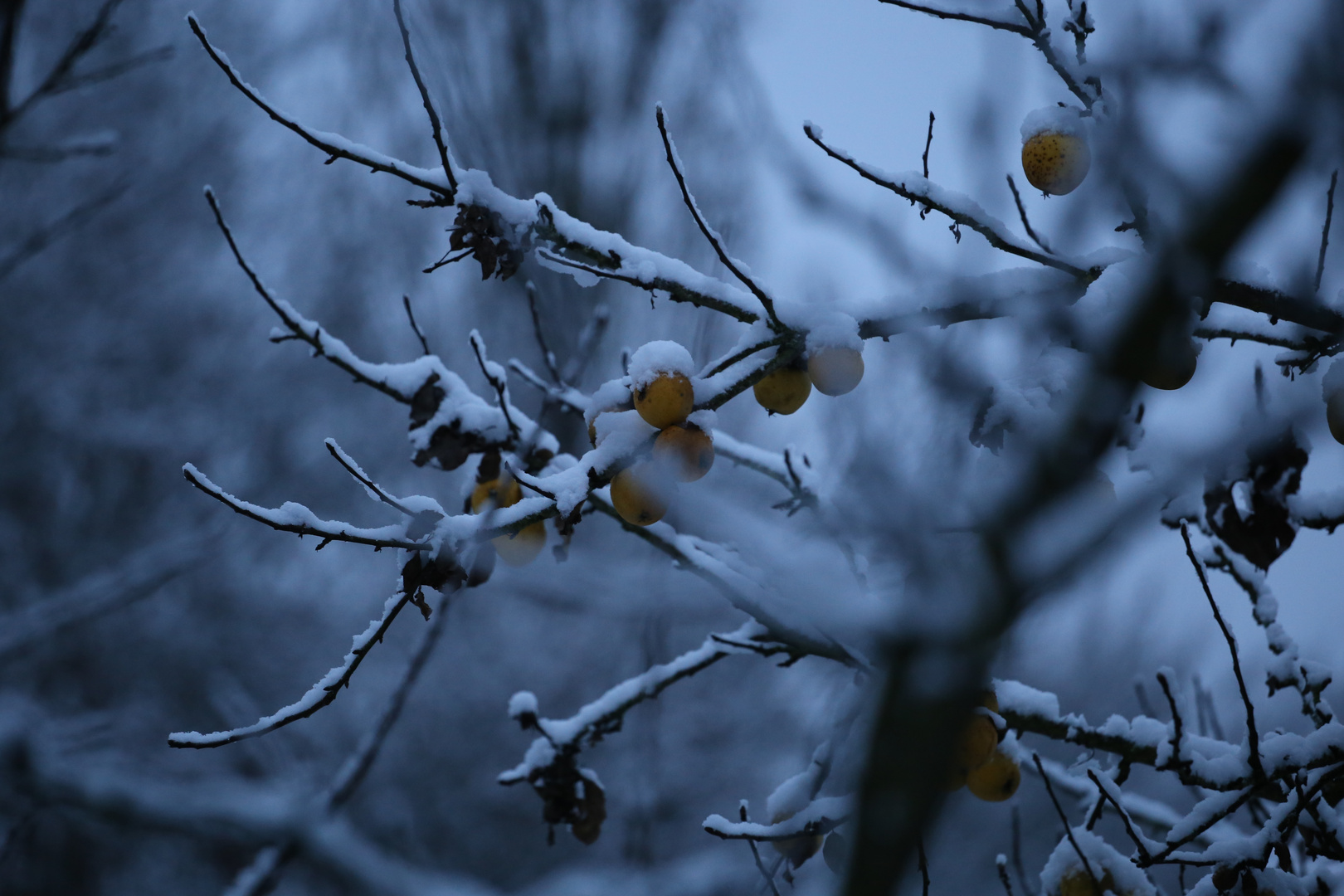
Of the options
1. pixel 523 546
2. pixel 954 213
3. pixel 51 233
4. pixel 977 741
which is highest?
pixel 51 233

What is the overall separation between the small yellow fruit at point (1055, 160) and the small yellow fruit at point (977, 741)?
0.93 metres

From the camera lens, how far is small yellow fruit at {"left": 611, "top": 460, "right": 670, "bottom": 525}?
4.08ft

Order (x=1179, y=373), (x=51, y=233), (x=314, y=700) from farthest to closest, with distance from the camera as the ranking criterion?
(x=51, y=233), (x=1179, y=373), (x=314, y=700)

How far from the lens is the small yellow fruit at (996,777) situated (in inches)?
62.4

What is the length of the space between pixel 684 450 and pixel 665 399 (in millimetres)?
77

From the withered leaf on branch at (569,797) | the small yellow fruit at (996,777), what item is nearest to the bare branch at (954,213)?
the small yellow fruit at (996,777)

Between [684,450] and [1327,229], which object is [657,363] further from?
[1327,229]

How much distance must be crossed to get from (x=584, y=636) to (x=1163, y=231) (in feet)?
21.7

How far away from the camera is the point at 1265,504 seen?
1.53 meters

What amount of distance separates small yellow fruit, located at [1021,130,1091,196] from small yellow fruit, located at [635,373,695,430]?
2.56 feet

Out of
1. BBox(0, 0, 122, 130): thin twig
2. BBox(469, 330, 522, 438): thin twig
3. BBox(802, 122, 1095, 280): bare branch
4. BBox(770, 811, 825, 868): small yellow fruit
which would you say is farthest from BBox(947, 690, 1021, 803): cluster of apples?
BBox(0, 0, 122, 130): thin twig

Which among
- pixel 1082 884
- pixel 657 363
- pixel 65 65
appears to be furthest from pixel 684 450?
pixel 65 65

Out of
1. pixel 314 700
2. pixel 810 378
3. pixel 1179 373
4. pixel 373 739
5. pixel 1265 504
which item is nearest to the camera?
pixel 314 700

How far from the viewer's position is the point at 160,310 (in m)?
6.18
